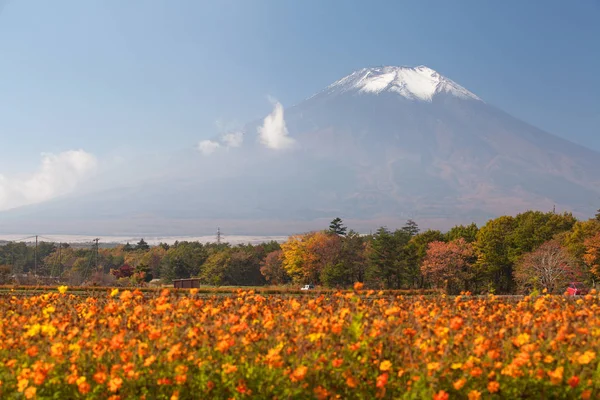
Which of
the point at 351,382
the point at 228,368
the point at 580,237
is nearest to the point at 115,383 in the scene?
the point at 228,368

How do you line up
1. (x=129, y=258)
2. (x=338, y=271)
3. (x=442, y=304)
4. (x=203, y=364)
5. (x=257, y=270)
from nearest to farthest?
(x=203, y=364) < (x=442, y=304) < (x=338, y=271) < (x=257, y=270) < (x=129, y=258)

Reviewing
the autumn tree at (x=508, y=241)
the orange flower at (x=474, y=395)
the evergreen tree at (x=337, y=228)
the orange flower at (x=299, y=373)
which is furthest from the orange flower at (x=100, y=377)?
the evergreen tree at (x=337, y=228)

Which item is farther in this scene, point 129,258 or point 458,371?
point 129,258

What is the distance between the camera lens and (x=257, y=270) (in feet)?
246

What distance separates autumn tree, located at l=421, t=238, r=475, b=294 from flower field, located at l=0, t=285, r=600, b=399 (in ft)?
167

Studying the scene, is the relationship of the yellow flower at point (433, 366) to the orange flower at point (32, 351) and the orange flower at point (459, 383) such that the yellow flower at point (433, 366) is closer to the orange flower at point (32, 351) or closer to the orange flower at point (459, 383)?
the orange flower at point (459, 383)

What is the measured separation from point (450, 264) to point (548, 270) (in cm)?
1460

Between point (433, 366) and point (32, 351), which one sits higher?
point (32, 351)

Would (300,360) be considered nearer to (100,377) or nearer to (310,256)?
(100,377)

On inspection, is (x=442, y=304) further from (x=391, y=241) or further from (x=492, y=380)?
(x=391, y=241)

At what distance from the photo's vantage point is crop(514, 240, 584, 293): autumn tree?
43156 mm

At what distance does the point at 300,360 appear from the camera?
6.10m

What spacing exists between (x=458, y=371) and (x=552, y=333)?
1.39 meters

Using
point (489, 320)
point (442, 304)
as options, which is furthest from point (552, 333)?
point (442, 304)
